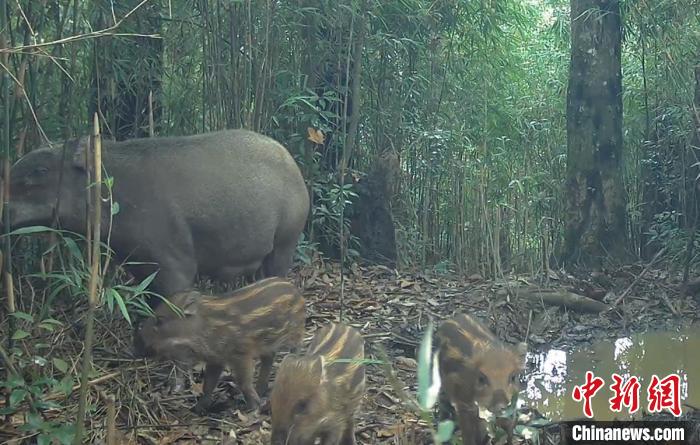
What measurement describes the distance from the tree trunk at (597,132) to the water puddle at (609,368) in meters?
1.86

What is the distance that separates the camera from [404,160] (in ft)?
28.8

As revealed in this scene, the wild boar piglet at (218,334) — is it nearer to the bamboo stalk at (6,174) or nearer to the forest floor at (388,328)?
the forest floor at (388,328)

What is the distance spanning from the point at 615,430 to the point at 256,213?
2577mm

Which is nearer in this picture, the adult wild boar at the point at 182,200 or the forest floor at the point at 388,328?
the forest floor at the point at 388,328

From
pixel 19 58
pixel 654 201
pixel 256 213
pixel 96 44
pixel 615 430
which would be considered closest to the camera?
pixel 615 430

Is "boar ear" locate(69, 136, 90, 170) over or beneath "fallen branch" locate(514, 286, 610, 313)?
over

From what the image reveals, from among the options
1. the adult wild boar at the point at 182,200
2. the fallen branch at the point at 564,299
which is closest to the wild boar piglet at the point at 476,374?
the adult wild boar at the point at 182,200

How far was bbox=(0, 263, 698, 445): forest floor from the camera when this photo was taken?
4.01 metres

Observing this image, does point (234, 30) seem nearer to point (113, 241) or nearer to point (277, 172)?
point (277, 172)

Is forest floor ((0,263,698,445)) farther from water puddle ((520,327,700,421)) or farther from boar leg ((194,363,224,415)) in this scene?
water puddle ((520,327,700,421))

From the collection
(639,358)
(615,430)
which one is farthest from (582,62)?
(615,430)

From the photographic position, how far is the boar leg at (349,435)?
12.1ft

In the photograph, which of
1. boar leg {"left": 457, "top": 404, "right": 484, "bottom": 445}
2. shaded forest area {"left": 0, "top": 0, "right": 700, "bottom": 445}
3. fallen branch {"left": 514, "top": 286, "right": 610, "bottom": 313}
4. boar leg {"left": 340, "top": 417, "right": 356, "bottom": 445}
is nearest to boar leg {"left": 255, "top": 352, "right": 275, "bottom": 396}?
shaded forest area {"left": 0, "top": 0, "right": 700, "bottom": 445}

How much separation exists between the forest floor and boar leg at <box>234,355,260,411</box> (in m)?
0.06
